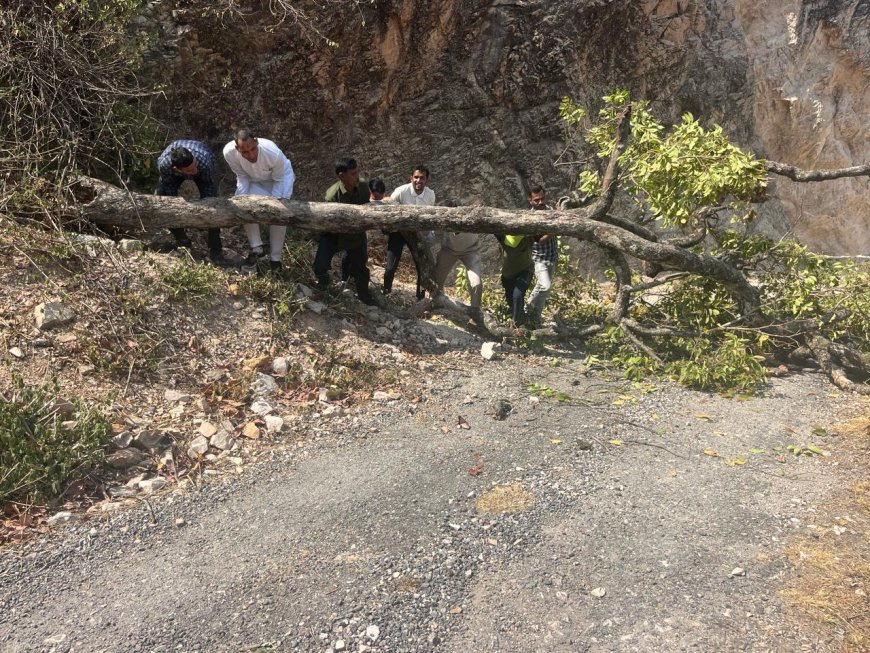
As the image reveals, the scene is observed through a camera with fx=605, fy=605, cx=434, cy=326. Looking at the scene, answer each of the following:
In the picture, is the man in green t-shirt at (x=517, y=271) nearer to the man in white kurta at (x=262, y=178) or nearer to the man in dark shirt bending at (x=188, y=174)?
the man in white kurta at (x=262, y=178)

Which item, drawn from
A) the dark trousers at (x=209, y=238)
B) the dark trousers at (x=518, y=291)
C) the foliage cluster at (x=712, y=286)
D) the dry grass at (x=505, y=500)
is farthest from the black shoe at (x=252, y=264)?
the foliage cluster at (x=712, y=286)

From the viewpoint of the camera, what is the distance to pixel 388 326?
18.9 ft

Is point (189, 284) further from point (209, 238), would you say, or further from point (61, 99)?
point (61, 99)

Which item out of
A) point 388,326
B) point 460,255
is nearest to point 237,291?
point 388,326

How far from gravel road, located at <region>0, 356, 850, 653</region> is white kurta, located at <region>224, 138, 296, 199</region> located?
2403mm

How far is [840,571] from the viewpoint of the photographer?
2.92 meters

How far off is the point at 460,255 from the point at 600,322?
1.71m

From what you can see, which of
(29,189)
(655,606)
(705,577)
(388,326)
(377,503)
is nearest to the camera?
(655,606)

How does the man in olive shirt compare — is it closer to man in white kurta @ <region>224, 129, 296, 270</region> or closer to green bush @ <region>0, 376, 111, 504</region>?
man in white kurta @ <region>224, 129, 296, 270</region>

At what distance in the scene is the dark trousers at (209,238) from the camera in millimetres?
5457

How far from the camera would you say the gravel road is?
2.60 meters

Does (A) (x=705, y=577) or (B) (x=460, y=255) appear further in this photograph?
(B) (x=460, y=255)

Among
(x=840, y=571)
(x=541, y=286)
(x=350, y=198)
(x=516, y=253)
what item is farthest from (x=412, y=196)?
(x=840, y=571)

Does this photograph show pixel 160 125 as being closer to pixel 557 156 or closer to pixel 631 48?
pixel 557 156
